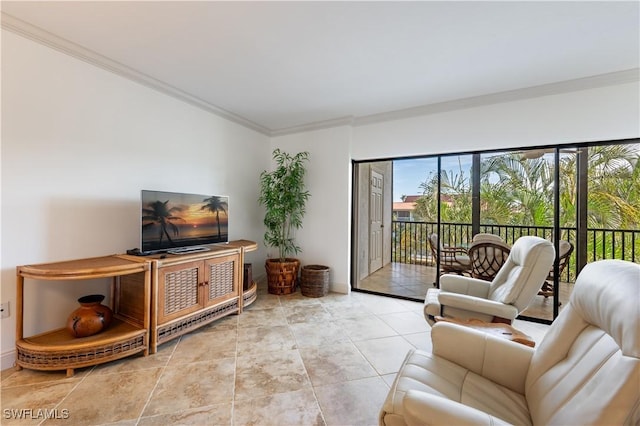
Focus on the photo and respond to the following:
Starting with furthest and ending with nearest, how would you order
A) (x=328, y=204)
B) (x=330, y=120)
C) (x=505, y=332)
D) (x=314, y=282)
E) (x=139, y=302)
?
(x=328, y=204) → (x=330, y=120) → (x=314, y=282) → (x=139, y=302) → (x=505, y=332)

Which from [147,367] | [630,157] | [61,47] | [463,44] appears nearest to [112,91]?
[61,47]

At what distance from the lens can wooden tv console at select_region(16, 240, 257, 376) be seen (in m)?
1.89

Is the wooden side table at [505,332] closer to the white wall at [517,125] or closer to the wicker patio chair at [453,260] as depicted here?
the wicker patio chair at [453,260]

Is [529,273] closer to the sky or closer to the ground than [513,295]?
closer to the sky

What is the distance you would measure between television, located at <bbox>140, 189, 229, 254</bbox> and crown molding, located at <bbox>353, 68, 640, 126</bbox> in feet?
7.74

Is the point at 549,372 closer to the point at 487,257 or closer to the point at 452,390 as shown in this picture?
the point at 452,390

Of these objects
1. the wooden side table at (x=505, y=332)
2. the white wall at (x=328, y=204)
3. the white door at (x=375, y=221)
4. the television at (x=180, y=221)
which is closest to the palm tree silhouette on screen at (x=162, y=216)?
the television at (x=180, y=221)

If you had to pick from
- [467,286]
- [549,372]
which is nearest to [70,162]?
[549,372]

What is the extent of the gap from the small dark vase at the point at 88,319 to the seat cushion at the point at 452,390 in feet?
7.40

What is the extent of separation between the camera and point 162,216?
2541 millimetres

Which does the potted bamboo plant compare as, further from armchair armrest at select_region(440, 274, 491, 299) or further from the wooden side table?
the wooden side table

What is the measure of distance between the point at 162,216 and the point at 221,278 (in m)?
0.88

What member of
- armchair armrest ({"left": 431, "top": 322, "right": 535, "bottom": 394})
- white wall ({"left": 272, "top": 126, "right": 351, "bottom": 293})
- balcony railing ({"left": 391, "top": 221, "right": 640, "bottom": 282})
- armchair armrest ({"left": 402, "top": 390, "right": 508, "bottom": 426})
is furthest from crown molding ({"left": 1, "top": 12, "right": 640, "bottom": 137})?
armchair armrest ({"left": 402, "top": 390, "right": 508, "bottom": 426})

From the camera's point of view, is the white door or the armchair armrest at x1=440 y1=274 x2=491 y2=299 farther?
the white door
